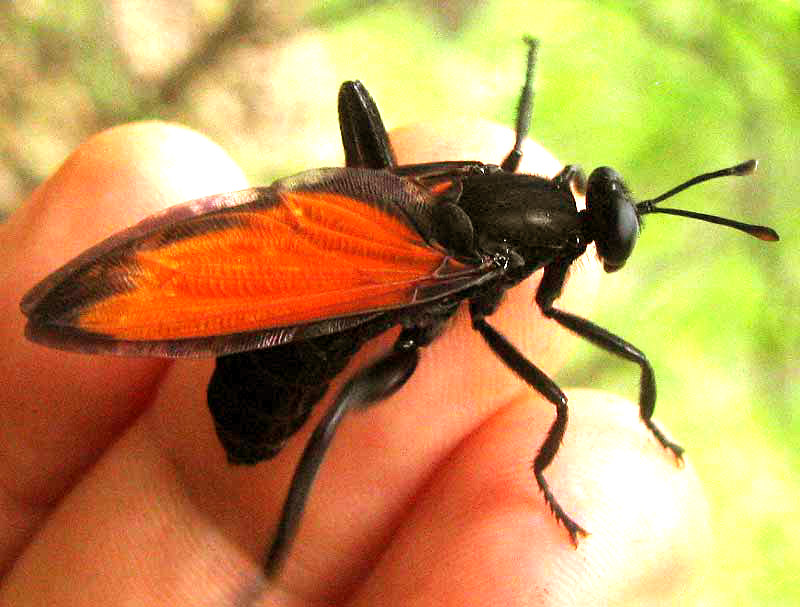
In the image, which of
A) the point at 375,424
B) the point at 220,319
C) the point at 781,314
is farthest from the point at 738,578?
the point at 220,319

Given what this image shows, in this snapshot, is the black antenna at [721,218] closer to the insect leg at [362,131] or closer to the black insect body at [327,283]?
the black insect body at [327,283]

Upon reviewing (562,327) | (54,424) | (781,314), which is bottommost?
(781,314)

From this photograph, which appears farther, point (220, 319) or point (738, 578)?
point (738, 578)

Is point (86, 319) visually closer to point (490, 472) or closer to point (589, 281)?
point (490, 472)

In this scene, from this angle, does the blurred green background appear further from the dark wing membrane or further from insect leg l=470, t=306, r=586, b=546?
the dark wing membrane

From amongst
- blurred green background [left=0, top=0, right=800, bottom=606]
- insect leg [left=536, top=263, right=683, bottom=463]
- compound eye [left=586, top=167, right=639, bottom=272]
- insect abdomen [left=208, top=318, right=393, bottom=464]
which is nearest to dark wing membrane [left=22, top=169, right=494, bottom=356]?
insect abdomen [left=208, top=318, right=393, bottom=464]

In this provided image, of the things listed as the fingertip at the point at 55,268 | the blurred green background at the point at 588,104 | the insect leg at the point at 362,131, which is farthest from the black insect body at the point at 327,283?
the blurred green background at the point at 588,104

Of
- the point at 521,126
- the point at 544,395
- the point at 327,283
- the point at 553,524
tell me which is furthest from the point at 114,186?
the point at 553,524
